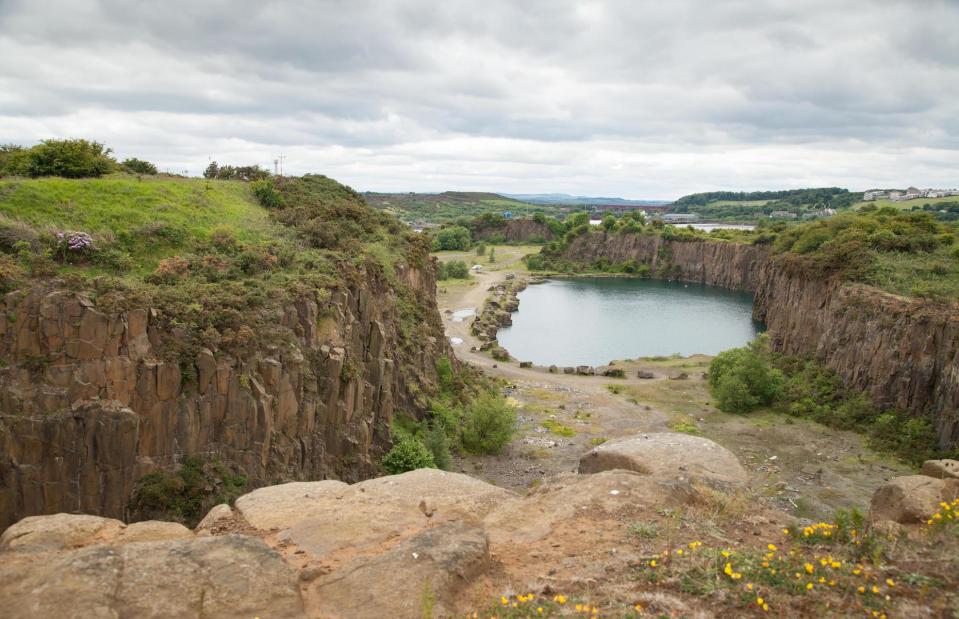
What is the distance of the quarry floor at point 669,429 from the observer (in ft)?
113

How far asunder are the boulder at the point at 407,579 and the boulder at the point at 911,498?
8.47 metres

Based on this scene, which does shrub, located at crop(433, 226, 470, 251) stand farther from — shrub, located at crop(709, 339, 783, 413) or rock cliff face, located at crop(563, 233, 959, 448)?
shrub, located at crop(709, 339, 783, 413)

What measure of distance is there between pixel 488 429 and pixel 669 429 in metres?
13.3

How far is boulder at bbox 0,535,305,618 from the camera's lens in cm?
973

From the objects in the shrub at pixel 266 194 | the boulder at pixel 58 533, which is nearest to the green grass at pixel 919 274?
the shrub at pixel 266 194

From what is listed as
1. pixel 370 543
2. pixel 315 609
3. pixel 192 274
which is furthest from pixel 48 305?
pixel 315 609

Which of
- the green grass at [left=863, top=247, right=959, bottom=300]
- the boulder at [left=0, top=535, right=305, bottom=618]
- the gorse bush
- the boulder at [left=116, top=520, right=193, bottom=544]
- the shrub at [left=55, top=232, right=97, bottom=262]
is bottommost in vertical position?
the boulder at [left=116, top=520, right=193, bottom=544]

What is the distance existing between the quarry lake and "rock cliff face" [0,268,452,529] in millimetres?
40269

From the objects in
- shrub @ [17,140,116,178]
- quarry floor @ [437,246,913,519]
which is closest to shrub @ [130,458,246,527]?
quarry floor @ [437,246,913,519]

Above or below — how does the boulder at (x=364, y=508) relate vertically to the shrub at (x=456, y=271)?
above

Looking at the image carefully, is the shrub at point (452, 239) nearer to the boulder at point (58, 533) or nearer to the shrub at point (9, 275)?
the shrub at point (9, 275)

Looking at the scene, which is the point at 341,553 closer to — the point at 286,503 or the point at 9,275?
the point at 286,503

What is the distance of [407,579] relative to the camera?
36.4 feet

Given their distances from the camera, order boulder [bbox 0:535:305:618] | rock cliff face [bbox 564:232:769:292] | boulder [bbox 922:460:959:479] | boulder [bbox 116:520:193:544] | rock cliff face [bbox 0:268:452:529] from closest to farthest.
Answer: boulder [bbox 0:535:305:618] → boulder [bbox 116:520:193:544] → boulder [bbox 922:460:959:479] → rock cliff face [bbox 0:268:452:529] → rock cliff face [bbox 564:232:769:292]
